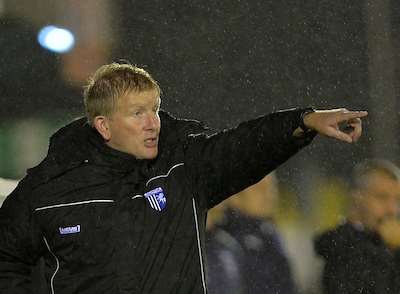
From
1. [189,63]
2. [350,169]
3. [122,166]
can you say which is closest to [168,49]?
[189,63]

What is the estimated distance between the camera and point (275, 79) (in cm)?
505

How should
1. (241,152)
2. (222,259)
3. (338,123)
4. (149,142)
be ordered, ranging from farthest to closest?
(222,259) → (149,142) → (241,152) → (338,123)

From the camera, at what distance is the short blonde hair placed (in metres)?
3.34

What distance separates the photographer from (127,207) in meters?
3.26

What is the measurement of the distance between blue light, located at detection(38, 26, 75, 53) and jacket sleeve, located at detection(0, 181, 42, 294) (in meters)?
1.85

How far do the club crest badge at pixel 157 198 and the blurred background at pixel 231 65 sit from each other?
1744 millimetres

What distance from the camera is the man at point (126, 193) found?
10.5 ft

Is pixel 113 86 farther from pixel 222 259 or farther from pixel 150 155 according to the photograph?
pixel 222 259

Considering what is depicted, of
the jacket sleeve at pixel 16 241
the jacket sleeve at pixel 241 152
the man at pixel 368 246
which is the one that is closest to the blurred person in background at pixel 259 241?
the man at pixel 368 246

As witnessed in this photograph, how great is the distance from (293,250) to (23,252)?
1781mm

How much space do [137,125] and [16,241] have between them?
0.56 meters

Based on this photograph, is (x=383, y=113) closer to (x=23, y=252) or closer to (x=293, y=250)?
(x=293, y=250)

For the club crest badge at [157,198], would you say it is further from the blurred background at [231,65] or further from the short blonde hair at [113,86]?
the blurred background at [231,65]

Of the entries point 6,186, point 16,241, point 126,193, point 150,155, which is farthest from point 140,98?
point 6,186
